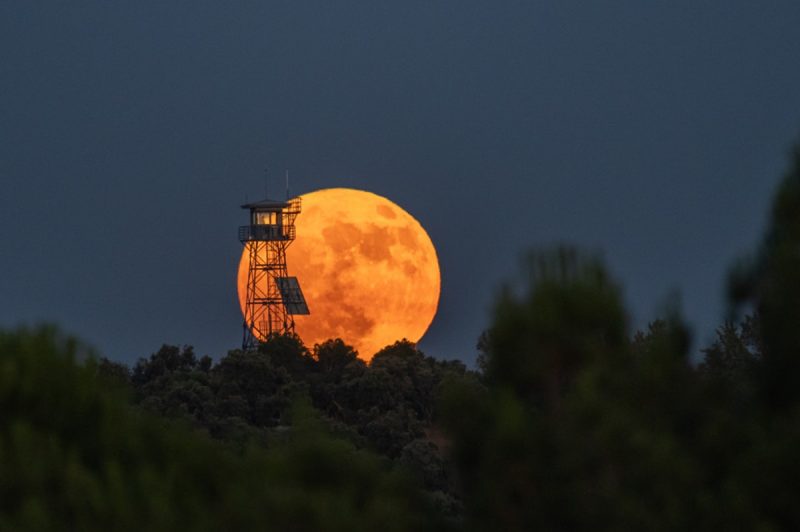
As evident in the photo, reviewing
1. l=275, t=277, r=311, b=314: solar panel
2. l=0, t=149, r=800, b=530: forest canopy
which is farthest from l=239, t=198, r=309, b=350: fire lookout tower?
l=0, t=149, r=800, b=530: forest canopy

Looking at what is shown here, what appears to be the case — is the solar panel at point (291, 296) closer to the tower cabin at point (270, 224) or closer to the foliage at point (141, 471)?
the tower cabin at point (270, 224)

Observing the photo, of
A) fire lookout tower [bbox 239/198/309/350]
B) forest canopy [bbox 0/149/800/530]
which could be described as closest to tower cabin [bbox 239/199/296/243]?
fire lookout tower [bbox 239/198/309/350]

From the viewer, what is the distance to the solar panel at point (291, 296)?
267 ft

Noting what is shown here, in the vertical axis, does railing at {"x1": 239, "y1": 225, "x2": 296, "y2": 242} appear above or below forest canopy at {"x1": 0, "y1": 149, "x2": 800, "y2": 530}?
above

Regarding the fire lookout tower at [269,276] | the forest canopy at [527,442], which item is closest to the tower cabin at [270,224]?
the fire lookout tower at [269,276]

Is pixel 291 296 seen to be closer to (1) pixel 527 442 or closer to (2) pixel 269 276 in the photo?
(2) pixel 269 276

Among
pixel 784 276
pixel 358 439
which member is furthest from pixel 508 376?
pixel 358 439

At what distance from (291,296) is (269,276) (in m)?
1.39

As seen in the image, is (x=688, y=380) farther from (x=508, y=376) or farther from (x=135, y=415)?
(x=135, y=415)

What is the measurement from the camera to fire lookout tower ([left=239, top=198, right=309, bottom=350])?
8162cm

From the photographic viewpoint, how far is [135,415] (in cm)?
1923

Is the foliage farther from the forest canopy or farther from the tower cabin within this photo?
the tower cabin

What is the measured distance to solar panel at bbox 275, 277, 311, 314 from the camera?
81.2 metres

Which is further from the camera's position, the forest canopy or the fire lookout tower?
the fire lookout tower
